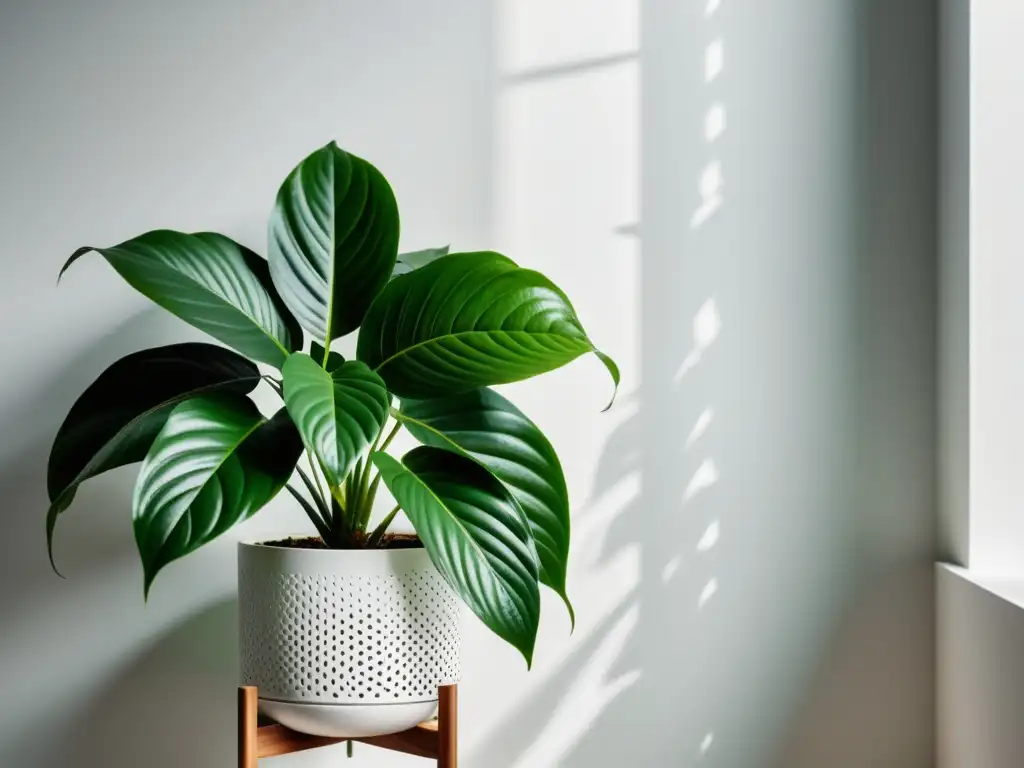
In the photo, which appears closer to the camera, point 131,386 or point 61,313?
point 131,386

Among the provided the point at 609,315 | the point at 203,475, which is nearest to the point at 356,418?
the point at 203,475

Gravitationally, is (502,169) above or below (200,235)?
above

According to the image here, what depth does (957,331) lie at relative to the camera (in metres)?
1.42

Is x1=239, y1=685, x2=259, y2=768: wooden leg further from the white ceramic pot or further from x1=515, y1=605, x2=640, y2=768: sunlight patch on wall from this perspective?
x1=515, y1=605, x2=640, y2=768: sunlight patch on wall

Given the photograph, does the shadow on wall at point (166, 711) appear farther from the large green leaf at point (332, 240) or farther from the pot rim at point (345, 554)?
the large green leaf at point (332, 240)

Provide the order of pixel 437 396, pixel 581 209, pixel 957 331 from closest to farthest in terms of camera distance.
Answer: pixel 437 396 → pixel 957 331 → pixel 581 209

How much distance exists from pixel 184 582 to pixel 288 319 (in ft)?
1.60

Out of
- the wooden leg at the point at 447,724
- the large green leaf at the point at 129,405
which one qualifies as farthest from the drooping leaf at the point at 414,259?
the wooden leg at the point at 447,724

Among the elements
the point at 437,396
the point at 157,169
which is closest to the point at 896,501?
the point at 437,396

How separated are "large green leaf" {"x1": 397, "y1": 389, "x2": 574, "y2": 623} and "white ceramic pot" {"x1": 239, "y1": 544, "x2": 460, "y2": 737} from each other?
129 millimetres

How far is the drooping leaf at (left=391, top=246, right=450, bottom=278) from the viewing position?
1.33 metres

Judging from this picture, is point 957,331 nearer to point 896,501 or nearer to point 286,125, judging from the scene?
point 896,501

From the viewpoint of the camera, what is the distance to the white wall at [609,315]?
4.86 feet

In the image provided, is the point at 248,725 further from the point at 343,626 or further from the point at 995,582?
the point at 995,582
